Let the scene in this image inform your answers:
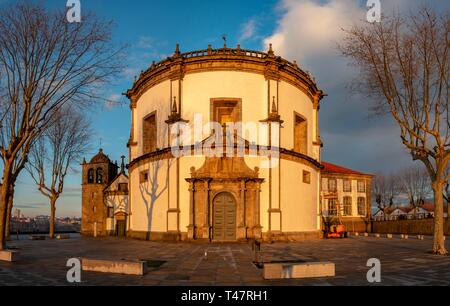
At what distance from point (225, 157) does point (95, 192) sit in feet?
74.7

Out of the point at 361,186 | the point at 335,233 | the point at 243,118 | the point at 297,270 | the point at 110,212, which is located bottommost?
the point at 335,233

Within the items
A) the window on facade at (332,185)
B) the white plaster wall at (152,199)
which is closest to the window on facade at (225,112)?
the white plaster wall at (152,199)

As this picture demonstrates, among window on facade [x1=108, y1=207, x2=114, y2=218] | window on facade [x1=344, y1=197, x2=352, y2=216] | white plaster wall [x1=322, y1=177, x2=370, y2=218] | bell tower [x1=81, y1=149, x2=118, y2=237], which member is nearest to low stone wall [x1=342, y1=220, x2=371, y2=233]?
white plaster wall [x1=322, y1=177, x2=370, y2=218]

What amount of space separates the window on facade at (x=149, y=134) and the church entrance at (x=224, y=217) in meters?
8.66

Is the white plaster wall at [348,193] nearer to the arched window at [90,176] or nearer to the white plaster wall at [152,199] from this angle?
the white plaster wall at [152,199]

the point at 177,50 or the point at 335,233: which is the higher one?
the point at 177,50

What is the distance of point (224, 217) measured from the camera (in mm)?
26156

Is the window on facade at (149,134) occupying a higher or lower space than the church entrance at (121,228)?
higher

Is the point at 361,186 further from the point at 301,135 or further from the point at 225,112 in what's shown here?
the point at 225,112

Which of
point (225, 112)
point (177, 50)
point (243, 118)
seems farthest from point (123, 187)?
point (243, 118)

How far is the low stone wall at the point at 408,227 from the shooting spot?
144 feet

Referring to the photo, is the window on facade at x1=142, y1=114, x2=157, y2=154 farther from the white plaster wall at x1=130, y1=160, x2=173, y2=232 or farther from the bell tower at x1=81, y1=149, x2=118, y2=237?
the bell tower at x1=81, y1=149, x2=118, y2=237
